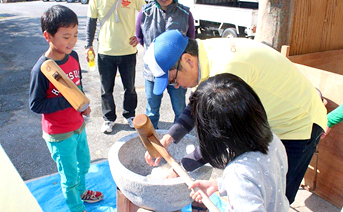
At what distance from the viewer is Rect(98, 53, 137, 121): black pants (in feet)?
11.3

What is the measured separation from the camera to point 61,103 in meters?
1.96

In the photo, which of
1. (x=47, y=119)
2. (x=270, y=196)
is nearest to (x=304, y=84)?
(x=270, y=196)

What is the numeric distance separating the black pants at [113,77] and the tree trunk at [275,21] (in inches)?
58.1

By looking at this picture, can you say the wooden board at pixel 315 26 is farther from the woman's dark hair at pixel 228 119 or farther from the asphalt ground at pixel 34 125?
the woman's dark hair at pixel 228 119

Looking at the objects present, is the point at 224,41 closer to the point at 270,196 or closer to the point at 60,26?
the point at 270,196

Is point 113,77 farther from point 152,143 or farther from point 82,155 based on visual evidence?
point 152,143

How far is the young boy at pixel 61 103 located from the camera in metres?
1.94

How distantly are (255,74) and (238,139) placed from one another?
0.51 m

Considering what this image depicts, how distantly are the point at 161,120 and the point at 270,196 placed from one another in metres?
3.11

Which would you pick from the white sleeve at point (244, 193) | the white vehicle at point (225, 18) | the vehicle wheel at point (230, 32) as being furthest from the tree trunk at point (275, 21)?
the vehicle wheel at point (230, 32)

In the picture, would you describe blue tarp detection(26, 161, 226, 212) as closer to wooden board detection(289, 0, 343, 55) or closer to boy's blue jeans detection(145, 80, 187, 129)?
boy's blue jeans detection(145, 80, 187, 129)

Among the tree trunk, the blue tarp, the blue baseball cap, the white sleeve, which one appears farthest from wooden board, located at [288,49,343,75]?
the white sleeve

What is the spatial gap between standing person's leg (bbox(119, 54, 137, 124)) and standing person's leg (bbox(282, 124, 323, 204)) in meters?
2.20

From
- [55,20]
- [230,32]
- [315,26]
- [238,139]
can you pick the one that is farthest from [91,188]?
[230,32]
